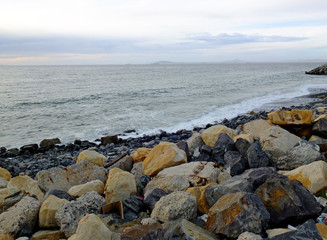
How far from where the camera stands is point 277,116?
28.3ft

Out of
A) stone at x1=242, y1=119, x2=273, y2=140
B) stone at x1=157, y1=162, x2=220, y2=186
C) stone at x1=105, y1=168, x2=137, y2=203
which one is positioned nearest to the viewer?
stone at x1=105, y1=168, x2=137, y2=203

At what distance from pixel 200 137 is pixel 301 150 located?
291cm

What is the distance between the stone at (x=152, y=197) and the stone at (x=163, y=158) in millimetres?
1402

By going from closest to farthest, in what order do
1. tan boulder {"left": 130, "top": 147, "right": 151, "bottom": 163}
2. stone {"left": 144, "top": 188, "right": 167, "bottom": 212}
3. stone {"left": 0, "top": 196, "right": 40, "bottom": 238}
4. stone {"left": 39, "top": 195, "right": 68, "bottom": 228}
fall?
1. stone {"left": 0, "top": 196, "right": 40, "bottom": 238}
2. stone {"left": 39, "top": 195, "right": 68, "bottom": 228}
3. stone {"left": 144, "top": 188, "right": 167, "bottom": 212}
4. tan boulder {"left": 130, "top": 147, "right": 151, "bottom": 163}

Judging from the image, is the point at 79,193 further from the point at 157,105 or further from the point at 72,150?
the point at 157,105

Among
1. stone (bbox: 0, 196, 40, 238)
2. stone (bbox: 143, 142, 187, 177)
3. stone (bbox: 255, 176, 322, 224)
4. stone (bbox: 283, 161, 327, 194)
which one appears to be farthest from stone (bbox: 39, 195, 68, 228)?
stone (bbox: 283, 161, 327, 194)

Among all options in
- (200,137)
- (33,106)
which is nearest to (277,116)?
(200,137)

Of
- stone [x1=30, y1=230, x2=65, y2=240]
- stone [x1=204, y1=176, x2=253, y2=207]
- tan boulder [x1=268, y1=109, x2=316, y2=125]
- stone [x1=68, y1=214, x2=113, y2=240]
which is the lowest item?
stone [x1=30, y1=230, x2=65, y2=240]

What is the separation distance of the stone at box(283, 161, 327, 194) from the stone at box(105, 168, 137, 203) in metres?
3.05

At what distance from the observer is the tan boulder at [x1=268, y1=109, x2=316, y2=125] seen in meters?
8.10

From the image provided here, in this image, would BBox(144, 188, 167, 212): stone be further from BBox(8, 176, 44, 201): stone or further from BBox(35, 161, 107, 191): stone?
BBox(8, 176, 44, 201): stone

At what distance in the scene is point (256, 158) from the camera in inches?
244

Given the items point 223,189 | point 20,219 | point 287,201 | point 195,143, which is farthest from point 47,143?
point 287,201

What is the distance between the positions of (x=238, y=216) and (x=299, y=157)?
10.3ft
